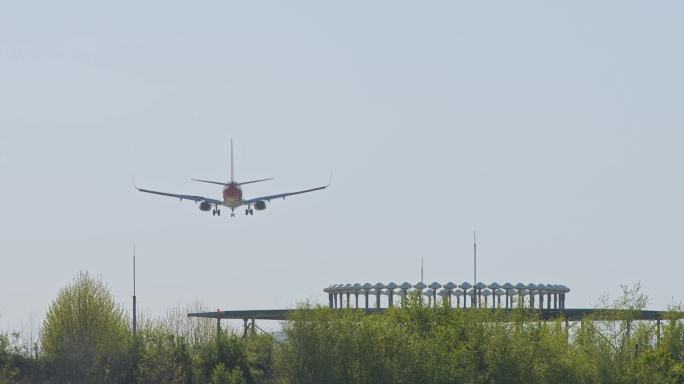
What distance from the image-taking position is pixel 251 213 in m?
156

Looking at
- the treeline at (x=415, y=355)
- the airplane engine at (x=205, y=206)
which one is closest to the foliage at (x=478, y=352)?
the treeline at (x=415, y=355)

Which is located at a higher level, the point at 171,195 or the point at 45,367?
the point at 171,195

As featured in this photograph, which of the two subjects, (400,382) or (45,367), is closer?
(400,382)

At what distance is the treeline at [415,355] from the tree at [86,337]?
0.20 m

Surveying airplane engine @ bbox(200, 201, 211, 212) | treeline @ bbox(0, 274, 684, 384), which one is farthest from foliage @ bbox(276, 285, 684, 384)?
airplane engine @ bbox(200, 201, 211, 212)

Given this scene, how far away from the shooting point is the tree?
144 meters

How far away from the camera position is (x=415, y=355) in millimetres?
123938

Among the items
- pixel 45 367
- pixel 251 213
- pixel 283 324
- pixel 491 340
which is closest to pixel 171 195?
pixel 251 213

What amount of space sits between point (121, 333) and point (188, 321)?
15.9 metres

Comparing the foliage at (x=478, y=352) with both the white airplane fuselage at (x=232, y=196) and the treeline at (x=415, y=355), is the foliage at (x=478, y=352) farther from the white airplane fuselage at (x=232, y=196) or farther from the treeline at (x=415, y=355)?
the white airplane fuselage at (x=232, y=196)

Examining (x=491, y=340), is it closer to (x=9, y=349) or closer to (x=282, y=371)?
(x=282, y=371)

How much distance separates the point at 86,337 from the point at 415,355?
39316 millimetres

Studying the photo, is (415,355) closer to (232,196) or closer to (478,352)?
(478,352)

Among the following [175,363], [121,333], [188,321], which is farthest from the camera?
[188,321]
